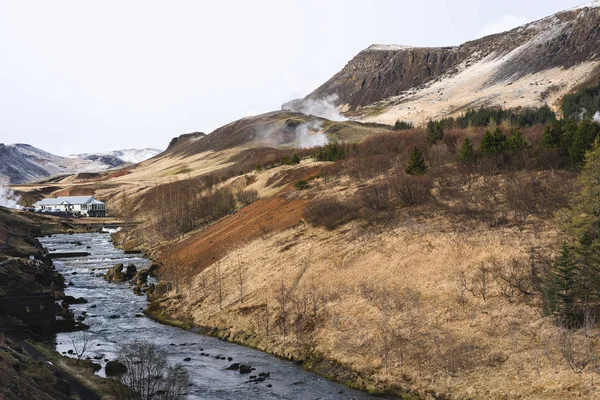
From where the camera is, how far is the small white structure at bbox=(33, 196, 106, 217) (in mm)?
179625

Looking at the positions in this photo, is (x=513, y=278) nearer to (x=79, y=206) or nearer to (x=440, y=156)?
(x=440, y=156)

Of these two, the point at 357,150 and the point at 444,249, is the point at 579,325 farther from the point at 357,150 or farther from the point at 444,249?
the point at 357,150

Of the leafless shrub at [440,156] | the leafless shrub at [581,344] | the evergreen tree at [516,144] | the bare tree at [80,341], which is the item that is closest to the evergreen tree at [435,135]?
the leafless shrub at [440,156]

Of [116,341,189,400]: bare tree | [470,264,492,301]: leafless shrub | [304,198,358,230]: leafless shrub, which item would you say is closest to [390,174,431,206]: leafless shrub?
[304,198,358,230]: leafless shrub

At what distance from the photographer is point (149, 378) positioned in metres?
29.3

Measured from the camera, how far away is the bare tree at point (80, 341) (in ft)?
131

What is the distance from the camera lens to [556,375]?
29.2m

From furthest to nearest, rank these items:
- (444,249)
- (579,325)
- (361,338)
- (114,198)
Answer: (114,198)
(444,249)
(361,338)
(579,325)

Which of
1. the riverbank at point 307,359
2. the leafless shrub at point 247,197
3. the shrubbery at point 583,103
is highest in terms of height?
the shrubbery at point 583,103

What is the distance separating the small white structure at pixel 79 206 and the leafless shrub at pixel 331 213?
135 m

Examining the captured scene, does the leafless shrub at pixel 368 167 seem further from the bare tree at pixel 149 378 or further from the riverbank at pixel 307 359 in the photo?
the bare tree at pixel 149 378

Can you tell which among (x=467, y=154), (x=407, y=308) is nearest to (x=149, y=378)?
(x=407, y=308)

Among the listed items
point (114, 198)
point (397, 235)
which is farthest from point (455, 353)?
point (114, 198)

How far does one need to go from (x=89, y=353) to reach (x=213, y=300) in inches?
561
